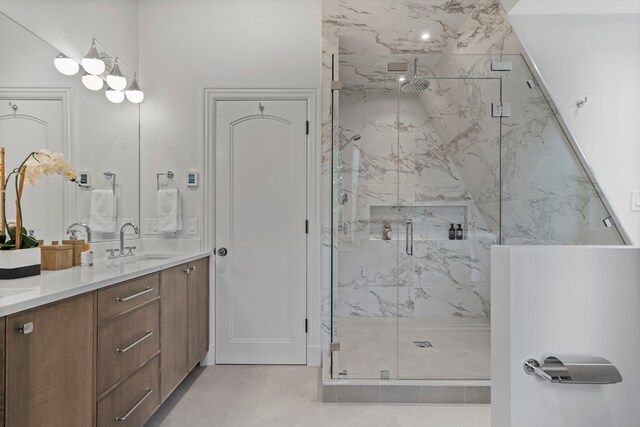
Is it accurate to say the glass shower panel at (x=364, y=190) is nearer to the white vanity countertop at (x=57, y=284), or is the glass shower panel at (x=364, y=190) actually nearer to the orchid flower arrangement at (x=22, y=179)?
the white vanity countertop at (x=57, y=284)

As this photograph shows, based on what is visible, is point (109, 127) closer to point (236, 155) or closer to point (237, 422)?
point (236, 155)

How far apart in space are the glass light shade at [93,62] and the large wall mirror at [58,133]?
0.21 ft

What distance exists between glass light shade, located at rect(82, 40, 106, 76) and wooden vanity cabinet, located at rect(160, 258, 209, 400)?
1418 millimetres

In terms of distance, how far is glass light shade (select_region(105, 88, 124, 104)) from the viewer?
8.31 ft

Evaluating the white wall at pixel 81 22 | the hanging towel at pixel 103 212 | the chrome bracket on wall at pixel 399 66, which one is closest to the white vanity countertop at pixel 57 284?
the hanging towel at pixel 103 212

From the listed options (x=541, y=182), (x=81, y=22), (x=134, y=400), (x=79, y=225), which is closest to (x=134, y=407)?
(x=134, y=400)

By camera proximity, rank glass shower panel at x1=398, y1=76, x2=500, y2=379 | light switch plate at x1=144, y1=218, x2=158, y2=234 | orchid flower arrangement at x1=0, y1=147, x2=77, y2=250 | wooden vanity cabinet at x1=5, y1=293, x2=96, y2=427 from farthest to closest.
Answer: light switch plate at x1=144, y1=218, x2=158, y2=234 → glass shower panel at x1=398, y1=76, x2=500, y2=379 → orchid flower arrangement at x1=0, y1=147, x2=77, y2=250 → wooden vanity cabinet at x1=5, y1=293, x2=96, y2=427

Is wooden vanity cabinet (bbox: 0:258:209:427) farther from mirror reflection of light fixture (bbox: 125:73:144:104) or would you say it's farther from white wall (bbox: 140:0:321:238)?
mirror reflection of light fixture (bbox: 125:73:144:104)

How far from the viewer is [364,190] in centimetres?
258

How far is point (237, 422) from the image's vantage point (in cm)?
200

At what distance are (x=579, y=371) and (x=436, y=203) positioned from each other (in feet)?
7.59

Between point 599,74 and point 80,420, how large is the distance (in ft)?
11.5

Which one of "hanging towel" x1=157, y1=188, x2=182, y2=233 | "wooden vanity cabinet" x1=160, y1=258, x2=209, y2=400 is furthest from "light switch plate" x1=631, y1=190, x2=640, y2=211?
"hanging towel" x1=157, y1=188, x2=182, y2=233

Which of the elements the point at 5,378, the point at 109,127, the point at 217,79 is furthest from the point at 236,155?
the point at 5,378
